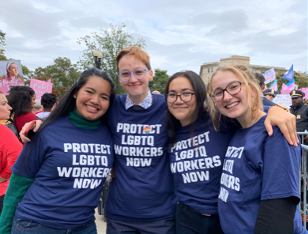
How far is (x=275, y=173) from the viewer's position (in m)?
1.28

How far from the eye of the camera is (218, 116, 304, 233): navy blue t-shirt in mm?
1265

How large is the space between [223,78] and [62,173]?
4.89 ft

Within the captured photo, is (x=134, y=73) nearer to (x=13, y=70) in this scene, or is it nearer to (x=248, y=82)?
(x=248, y=82)

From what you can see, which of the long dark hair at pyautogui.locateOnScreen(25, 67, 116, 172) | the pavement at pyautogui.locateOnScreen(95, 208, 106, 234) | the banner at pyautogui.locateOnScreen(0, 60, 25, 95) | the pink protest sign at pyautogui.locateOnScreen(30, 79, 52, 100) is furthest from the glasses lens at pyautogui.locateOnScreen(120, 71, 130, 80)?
the pink protest sign at pyautogui.locateOnScreen(30, 79, 52, 100)

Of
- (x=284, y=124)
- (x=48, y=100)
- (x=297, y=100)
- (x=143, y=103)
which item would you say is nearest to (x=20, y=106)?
(x=48, y=100)

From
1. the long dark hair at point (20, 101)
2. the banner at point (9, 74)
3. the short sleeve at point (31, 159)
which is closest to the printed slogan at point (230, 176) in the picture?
the short sleeve at point (31, 159)

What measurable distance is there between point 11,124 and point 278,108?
13.4ft

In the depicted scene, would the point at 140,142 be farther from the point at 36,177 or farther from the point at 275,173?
the point at 275,173

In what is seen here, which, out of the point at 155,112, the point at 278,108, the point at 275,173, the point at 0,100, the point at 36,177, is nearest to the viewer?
the point at 275,173

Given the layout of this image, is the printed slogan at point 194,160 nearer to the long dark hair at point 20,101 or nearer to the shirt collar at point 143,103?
the shirt collar at point 143,103

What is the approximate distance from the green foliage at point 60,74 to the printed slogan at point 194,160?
36418mm

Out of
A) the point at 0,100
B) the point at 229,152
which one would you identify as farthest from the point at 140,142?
the point at 0,100

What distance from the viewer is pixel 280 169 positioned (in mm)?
1271

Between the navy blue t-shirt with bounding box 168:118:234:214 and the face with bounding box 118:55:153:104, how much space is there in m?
0.58
